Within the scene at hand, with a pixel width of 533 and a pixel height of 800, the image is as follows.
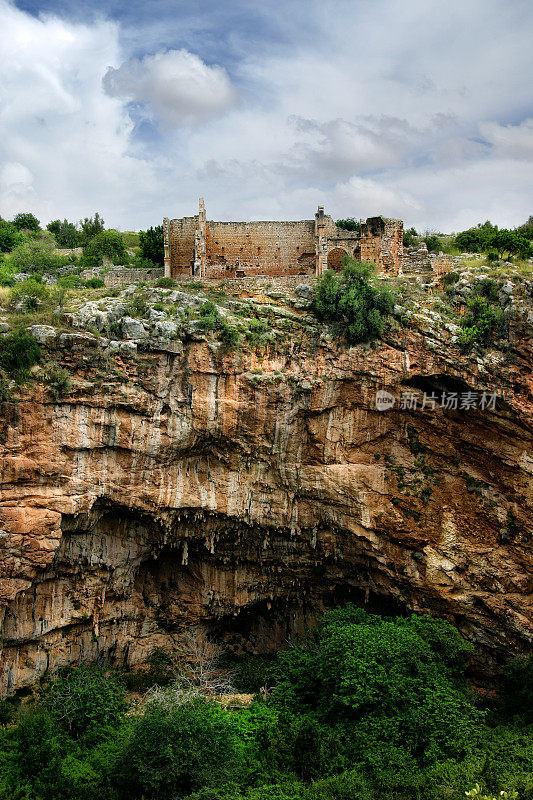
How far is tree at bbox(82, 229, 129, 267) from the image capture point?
38.5m

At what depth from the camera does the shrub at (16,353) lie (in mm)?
18250

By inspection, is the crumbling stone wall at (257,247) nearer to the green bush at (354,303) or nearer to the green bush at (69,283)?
the green bush at (354,303)

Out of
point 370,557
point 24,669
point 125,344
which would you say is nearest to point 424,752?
point 370,557

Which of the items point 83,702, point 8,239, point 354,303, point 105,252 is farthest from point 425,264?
point 8,239

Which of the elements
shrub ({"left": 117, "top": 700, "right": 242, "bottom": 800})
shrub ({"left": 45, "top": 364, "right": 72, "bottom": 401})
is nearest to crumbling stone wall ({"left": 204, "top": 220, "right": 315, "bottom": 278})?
shrub ({"left": 45, "top": 364, "right": 72, "bottom": 401})

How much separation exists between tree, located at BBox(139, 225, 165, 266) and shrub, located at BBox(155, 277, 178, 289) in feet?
38.7

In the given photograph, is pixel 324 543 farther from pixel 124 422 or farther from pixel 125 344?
pixel 125 344

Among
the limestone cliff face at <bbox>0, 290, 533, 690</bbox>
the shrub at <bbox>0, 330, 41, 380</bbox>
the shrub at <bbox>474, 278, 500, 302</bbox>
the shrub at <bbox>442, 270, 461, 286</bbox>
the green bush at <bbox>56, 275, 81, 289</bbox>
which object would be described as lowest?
the limestone cliff face at <bbox>0, 290, 533, 690</bbox>

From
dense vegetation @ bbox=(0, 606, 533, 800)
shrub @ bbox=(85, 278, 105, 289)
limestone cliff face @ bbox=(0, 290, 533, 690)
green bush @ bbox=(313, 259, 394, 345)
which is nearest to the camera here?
dense vegetation @ bbox=(0, 606, 533, 800)

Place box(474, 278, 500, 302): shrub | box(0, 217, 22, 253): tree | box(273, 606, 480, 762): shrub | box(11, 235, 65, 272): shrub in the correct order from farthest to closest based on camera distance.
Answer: box(0, 217, 22, 253): tree, box(11, 235, 65, 272): shrub, box(474, 278, 500, 302): shrub, box(273, 606, 480, 762): shrub

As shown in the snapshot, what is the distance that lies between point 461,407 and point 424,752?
9.76 metres

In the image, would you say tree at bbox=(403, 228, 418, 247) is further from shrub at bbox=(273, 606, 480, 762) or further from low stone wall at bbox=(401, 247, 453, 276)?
shrub at bbox=(273, 606, 480, 762)

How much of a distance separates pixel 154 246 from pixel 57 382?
57.2 ft

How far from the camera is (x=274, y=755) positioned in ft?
53.8
